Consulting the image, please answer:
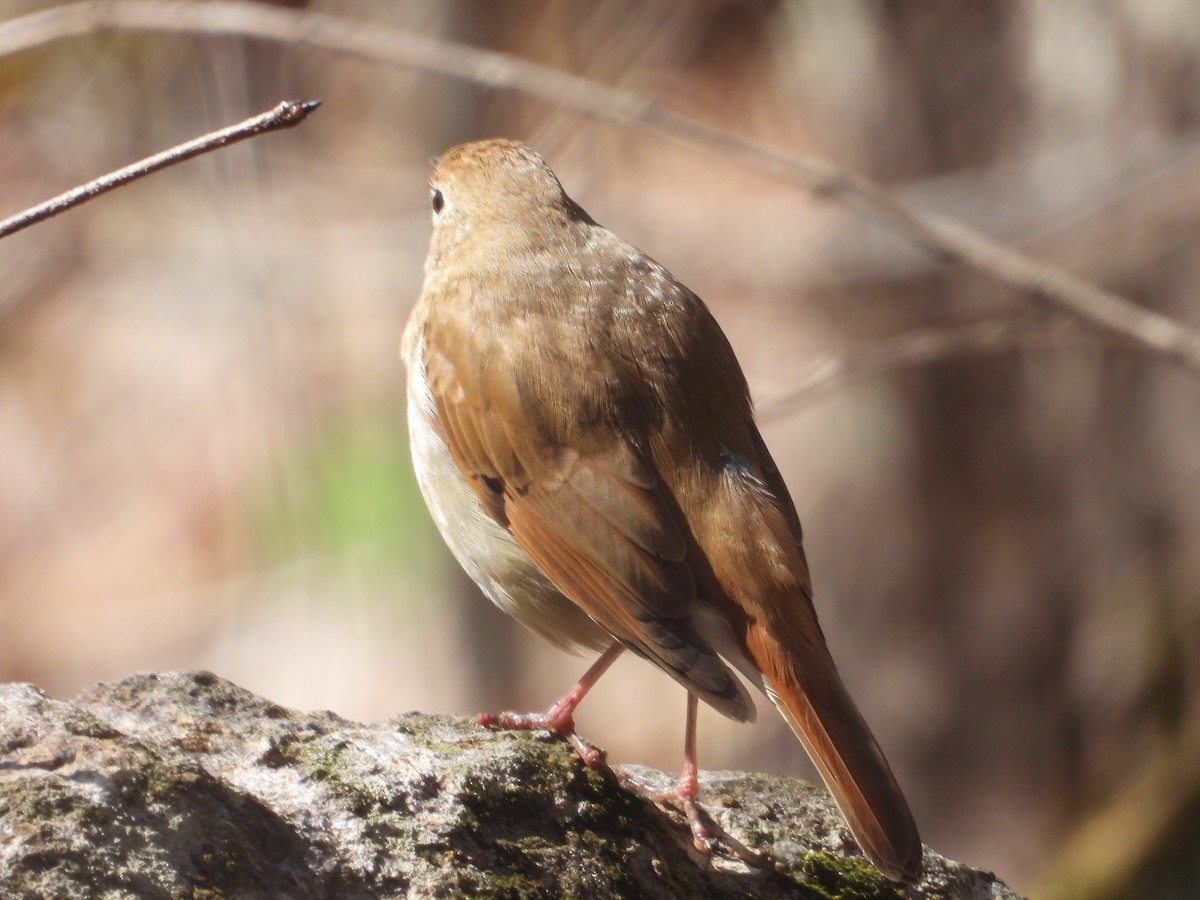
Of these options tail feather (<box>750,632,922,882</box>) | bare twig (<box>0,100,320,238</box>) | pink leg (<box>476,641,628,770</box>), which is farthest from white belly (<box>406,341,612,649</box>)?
bare twig (<box>0,100,320,238</box>)

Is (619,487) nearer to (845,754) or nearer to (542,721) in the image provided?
(542,721)

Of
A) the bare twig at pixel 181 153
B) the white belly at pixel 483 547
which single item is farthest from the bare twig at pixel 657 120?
the bare twig at pixel 181 153

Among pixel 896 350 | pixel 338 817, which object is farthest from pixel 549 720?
pixel 896 350

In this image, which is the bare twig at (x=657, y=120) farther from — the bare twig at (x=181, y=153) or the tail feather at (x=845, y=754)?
the bare twig at (x=181, y=153)

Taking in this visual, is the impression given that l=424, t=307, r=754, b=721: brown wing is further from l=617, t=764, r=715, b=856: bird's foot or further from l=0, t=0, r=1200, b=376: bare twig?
l=0, t=0, r=1200, b=376: bare twig

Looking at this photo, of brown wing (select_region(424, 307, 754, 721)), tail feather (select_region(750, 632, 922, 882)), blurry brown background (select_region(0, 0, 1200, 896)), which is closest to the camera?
tail feather (select_region(750, 632, 922, 882))

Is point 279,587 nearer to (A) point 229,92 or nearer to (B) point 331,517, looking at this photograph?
(B) point 331,517
